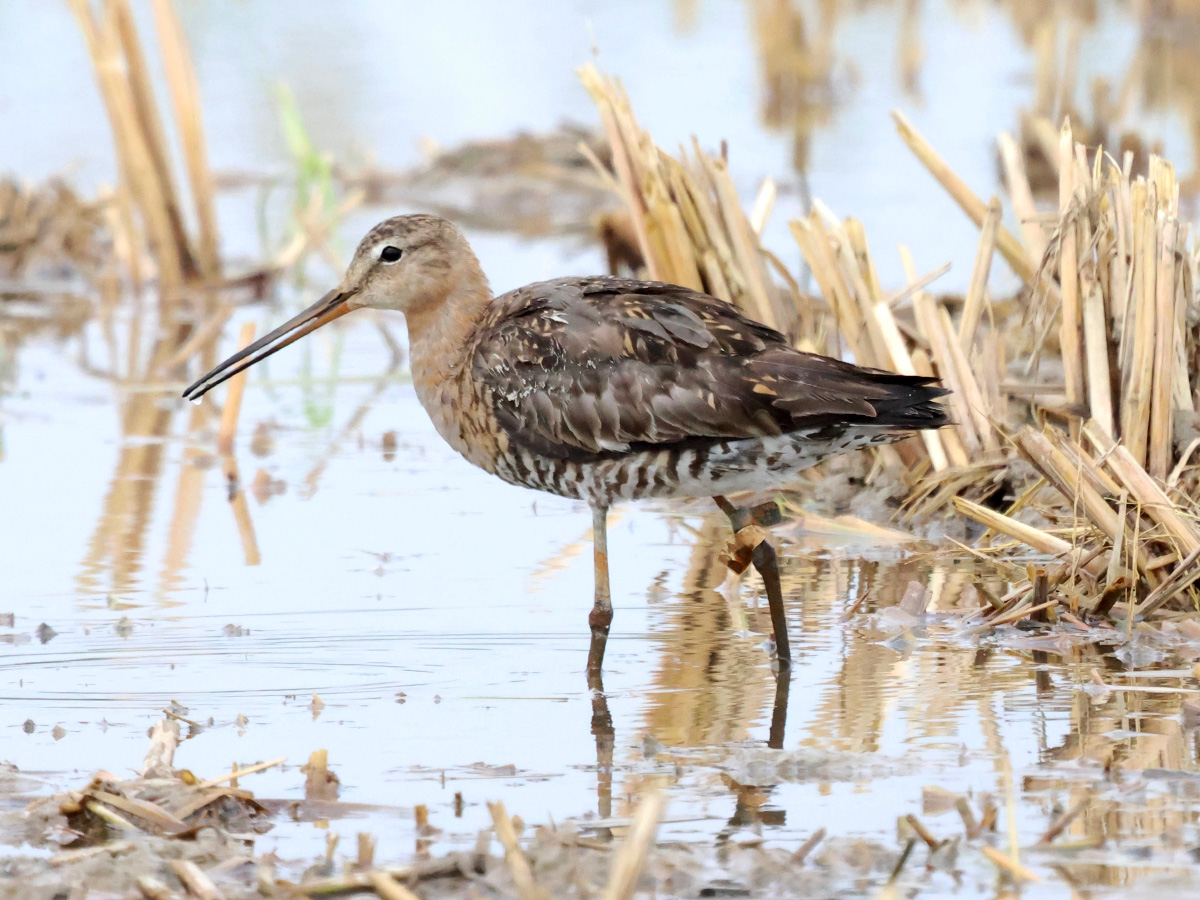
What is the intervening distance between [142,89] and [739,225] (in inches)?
188

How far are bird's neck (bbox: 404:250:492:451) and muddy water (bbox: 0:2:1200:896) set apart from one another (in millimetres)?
589

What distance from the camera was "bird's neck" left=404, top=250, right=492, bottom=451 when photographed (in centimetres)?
579

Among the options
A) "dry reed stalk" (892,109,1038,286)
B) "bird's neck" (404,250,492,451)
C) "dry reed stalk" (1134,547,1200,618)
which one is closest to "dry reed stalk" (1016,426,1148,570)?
"dry reed stalk" (1134,547,1200,618)

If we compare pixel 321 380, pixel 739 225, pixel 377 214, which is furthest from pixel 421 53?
pixel 739 225


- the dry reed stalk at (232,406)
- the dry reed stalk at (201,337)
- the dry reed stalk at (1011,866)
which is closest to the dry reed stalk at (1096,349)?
the dry reed stalk at (1011,866)

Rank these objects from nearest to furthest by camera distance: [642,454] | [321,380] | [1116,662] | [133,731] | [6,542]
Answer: [133,731] < [1116,662] < [642,454] < [6,542] < [321,380]

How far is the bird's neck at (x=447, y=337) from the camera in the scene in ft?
19.0

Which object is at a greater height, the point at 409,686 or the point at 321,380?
the point at 321,380

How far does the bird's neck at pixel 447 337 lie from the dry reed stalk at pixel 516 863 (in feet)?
8.13

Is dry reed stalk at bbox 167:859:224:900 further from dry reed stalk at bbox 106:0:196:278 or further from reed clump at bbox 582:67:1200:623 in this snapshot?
dry reed stalk at bbox 106:0:196:278

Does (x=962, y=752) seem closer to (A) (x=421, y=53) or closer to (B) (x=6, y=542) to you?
(B) (x=6, y=542)

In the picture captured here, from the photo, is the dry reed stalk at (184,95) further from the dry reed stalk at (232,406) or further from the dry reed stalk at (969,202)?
the dry reed stalk at (969,202)

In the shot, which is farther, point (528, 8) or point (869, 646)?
point (528, 8)

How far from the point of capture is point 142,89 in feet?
34.8
